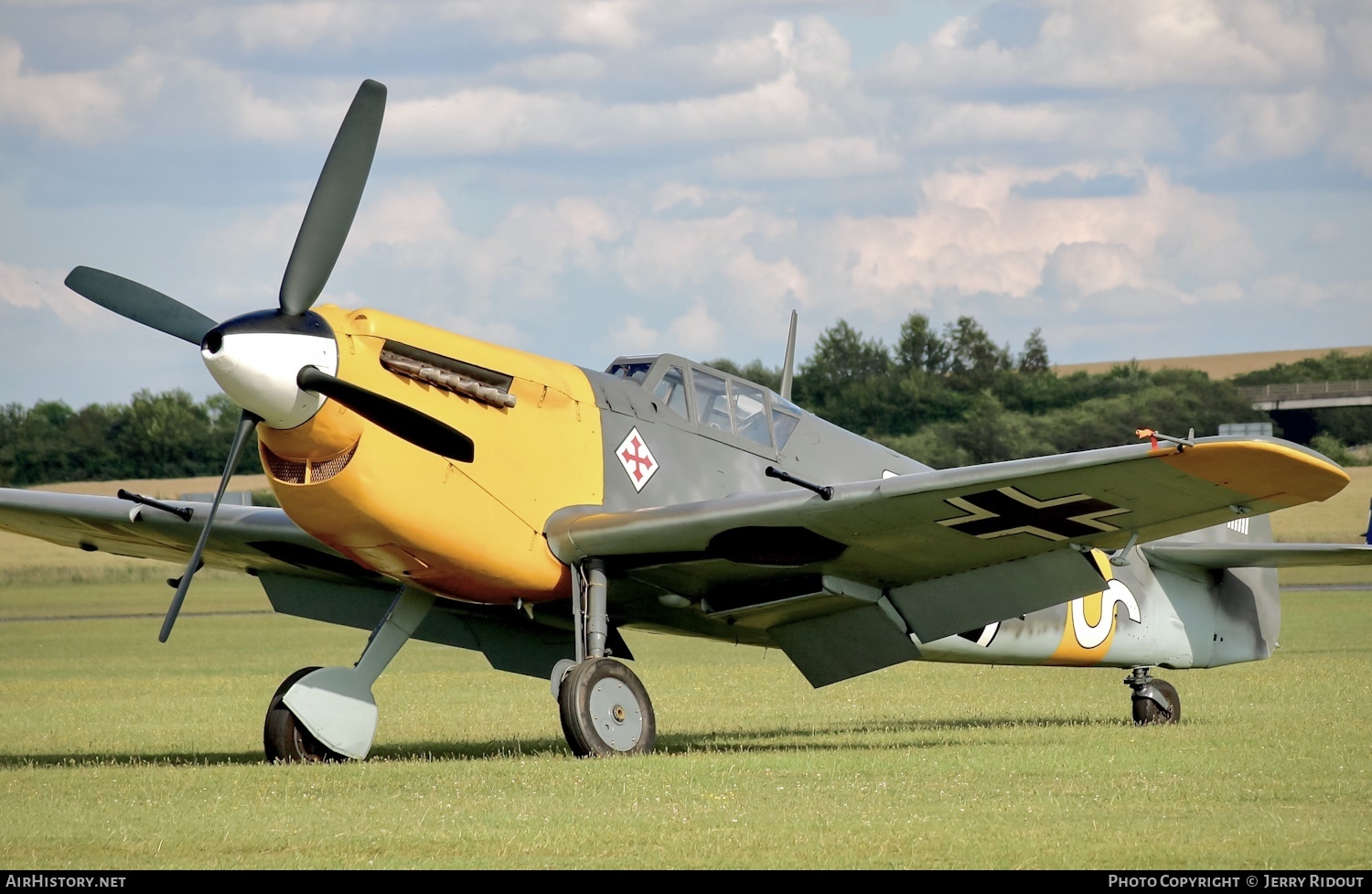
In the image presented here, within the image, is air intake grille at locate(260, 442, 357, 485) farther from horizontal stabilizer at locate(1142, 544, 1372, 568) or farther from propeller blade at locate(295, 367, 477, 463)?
horizontal stabilizer at locate(1142, 544, 1372, 568)

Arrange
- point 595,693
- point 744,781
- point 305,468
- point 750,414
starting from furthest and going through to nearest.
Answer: point 750,414, point 595,693, point 305,468, point 744,781

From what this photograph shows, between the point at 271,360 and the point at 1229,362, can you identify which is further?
the point at 1229,362

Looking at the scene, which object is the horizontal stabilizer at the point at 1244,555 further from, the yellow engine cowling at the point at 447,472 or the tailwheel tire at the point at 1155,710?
the yellow engine cowling at the point at 447,472

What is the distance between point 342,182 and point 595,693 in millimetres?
3296

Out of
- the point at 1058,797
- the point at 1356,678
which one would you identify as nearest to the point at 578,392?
the point at 1058,797

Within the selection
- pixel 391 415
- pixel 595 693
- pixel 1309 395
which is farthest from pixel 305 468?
pixel 1309 395

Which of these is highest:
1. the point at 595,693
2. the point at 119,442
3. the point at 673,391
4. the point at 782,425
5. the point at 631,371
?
the point at 119,442

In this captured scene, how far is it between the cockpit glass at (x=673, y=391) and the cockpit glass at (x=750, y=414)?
1.41 feet

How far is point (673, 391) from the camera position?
34.9 feet

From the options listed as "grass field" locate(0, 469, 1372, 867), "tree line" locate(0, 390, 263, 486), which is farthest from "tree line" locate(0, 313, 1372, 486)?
"grass field" locate(0, 469, 1372, 867)

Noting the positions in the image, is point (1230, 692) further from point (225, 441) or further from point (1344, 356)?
point (1344, 356)

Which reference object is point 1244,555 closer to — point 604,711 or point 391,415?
point 604,711
